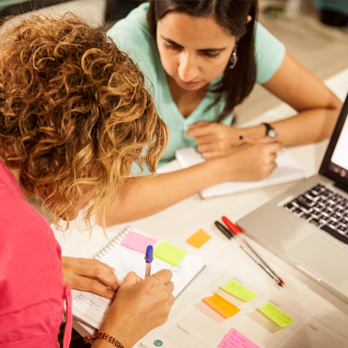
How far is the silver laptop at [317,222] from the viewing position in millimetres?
861

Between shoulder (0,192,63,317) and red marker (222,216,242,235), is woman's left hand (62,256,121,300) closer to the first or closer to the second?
shoulder (0,192,63,317)

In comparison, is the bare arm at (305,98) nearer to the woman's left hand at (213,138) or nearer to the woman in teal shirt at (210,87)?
the woman in teal shirt at (210,87)

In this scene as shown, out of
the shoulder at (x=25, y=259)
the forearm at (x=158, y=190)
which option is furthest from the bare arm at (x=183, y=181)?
the shoulder at (x=25, y=259)

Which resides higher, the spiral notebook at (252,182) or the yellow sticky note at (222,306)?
the spiral notebook at (252,182)

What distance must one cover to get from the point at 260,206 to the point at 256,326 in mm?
333

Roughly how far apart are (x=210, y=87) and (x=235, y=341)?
0.84m

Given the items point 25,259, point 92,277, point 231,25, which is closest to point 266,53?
point 231,25

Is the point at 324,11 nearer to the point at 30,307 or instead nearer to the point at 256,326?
the point at 256,326

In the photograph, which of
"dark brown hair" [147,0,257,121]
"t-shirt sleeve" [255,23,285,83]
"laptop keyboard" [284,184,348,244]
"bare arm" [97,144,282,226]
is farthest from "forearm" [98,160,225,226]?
"t-shirt sleeve" [255,23,285,83]

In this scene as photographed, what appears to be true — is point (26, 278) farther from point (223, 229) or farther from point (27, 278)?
point (223, 229)

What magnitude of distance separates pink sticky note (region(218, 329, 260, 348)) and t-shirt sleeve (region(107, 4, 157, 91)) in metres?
0.69

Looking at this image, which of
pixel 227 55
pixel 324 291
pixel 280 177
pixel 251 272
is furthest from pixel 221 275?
pixel 227 55

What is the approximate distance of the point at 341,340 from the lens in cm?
73

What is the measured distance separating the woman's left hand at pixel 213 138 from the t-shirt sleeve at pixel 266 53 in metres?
0.26
